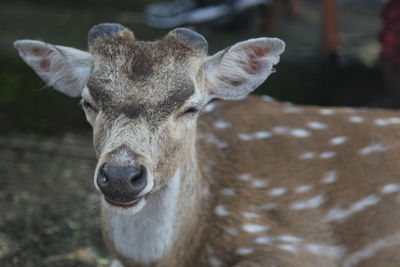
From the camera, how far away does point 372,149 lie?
12.8ft

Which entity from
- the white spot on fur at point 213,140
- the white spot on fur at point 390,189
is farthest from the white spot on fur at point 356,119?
the white spot on fur at point 213,140

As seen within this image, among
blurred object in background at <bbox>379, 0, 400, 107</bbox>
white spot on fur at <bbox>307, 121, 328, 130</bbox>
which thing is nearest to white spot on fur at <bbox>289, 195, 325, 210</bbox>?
white spot on fur at <bbox>307, 121, 328, 130</bbox>

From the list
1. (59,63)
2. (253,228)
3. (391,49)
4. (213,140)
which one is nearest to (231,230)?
(253,228)

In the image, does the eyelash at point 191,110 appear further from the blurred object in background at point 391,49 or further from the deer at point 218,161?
the blurred object in background at point 391,49

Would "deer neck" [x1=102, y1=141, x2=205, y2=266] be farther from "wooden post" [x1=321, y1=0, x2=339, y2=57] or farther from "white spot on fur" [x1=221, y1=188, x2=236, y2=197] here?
"wooden post" [x1=321, y1=0, x2=339, y2=57]

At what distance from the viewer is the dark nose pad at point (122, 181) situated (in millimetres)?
2896

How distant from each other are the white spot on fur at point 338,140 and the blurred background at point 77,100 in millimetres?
1440

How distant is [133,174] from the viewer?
291 cm

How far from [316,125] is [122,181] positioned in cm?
151

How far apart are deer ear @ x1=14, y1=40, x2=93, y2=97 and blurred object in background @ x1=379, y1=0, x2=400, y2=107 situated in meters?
3.13

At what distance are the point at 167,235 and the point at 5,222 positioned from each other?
1.55 meters

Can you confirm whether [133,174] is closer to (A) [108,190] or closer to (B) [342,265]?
(A) [108,190]

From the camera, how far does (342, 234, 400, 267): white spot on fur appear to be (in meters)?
3.61

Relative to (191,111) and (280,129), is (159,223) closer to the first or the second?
(191,111)
